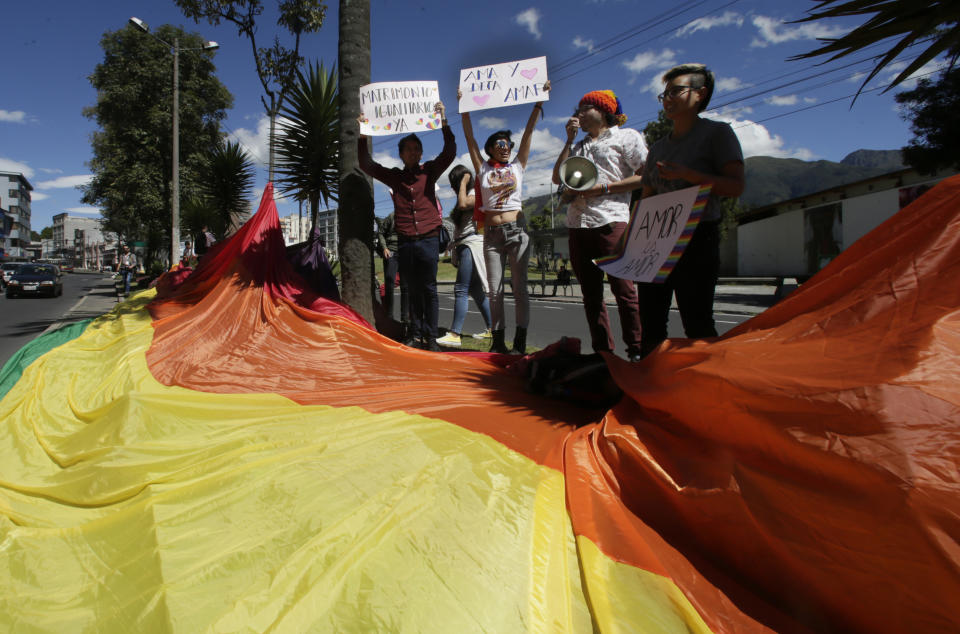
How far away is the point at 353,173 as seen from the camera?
14.9 feet

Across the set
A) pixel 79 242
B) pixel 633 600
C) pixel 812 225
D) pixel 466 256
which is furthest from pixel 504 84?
pixel 79 242

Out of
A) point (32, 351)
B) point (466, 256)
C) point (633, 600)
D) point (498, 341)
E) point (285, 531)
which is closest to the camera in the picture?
point (633, 600)

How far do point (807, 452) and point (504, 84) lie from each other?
3524 millimetres

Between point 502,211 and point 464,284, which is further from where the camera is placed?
point 464,284

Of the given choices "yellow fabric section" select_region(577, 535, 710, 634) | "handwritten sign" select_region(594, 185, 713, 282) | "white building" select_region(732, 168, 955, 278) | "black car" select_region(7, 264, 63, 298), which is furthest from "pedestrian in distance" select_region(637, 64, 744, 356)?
"black car" select_region(7, 264, 63, 298)

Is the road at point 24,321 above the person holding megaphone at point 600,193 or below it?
below

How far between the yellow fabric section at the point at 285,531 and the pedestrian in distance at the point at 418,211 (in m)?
2.27

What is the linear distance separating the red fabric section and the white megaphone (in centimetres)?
166

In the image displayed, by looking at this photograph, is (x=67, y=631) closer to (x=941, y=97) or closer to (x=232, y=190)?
(x=232, y=190)

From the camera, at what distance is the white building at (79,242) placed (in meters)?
114

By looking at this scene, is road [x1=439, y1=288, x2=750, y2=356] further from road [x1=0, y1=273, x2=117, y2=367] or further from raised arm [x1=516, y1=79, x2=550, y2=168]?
road [x1=0, y1=273, x2=117, y2=367]

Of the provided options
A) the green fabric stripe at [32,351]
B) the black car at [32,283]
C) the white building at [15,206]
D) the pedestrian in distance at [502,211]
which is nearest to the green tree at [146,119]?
the black car at [32,283]

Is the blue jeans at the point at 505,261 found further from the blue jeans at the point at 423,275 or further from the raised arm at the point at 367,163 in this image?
the raised arm at the point at 367,163

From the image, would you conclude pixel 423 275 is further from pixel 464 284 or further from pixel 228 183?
pixel 228 183
